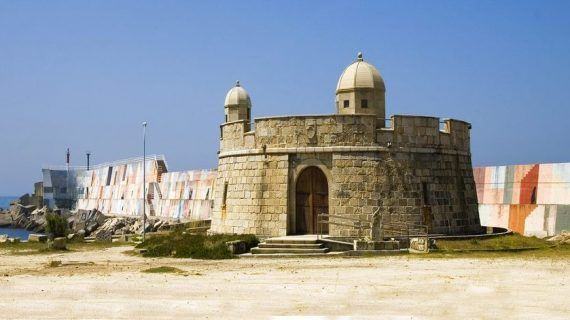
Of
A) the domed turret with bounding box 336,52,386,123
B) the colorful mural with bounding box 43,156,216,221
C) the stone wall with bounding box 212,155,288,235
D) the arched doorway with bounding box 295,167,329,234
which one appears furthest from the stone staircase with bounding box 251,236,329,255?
the colorful mural with bounding box 43,156,216,221

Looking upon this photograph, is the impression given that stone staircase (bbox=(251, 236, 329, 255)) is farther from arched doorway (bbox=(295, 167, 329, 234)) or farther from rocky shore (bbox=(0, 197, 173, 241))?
rocky shore (bbox=(0, 197, 173, 241))

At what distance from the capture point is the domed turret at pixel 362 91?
102 feet

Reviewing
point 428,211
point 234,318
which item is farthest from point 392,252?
point 234,318

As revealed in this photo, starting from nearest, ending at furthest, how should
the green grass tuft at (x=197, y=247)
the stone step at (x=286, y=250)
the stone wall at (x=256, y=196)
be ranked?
the stone step at (x=286, y=250)
the green grass tuft at (x=197, y=247)
the stone wall at (x=256, y=196)

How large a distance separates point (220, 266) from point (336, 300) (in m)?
8.51

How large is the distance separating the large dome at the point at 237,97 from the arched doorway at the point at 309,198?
33.2 ft

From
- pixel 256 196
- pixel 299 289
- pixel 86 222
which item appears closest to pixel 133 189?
pixel 86 222

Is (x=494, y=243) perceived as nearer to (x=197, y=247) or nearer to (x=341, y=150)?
(x=341, y=150)

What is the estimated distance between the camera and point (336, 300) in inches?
604

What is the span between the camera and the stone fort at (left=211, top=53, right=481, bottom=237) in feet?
95.4

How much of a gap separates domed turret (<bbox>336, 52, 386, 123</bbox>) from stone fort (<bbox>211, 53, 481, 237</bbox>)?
0.05m

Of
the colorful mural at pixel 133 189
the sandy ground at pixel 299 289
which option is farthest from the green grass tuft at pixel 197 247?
the colorful mural at pixel 133 189

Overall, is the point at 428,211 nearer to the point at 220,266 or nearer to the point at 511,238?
the point at 511,238

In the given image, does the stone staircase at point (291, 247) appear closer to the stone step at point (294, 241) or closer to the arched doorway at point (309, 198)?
the stone step at point (294, 241)
